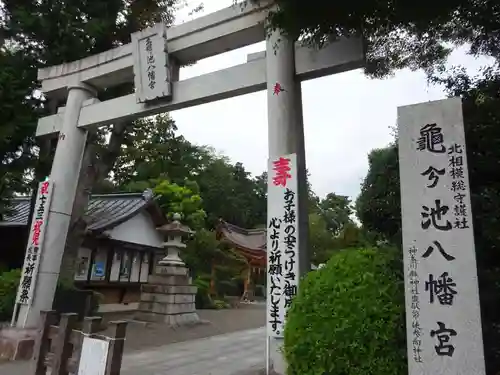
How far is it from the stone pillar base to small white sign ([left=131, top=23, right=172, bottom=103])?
4.58m

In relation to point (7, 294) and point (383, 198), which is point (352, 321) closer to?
point (383, 198)

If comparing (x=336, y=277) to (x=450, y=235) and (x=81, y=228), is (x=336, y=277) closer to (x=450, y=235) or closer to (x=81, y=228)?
(x=450, y=235)

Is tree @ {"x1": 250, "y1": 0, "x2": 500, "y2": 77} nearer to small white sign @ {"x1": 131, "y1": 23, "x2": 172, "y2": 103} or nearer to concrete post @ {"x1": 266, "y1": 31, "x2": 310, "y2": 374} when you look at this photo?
concrete post @ {"x1": 266, "y1": 31, "x2": 310, "y2": 374}

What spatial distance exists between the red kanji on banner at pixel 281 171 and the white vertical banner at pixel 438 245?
204 cm

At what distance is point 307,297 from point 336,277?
1.09ft

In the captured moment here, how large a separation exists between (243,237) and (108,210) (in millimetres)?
12419

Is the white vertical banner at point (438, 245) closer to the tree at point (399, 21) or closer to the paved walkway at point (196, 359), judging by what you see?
the tree at point (399, 21)

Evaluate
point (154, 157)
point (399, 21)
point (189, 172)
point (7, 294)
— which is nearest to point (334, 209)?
point (189, 172)

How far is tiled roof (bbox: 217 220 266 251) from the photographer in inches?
995

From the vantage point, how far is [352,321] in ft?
11.6

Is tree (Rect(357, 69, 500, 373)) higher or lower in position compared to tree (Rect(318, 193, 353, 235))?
lower

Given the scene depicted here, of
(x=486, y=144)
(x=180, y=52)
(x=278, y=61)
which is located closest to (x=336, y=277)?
(x=486, y=144)

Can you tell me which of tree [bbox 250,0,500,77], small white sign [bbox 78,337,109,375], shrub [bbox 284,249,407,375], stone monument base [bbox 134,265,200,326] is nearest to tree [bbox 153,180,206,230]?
stone monument base [bbox 134,265,200,326]

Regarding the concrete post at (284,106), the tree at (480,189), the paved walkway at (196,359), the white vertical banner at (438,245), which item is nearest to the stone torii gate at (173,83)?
the concrete post at (284,106)
